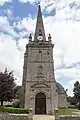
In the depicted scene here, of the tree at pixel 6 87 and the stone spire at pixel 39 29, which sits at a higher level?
the stone spire at pixel 39 29

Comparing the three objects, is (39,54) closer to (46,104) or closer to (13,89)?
(46,104)

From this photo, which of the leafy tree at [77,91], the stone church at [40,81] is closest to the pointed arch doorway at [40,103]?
the stone church at [40,81]

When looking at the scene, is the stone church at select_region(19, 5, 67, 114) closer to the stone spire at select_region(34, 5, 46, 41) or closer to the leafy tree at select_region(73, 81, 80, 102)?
the stone spire at select_region(34, 5, 46, 41)

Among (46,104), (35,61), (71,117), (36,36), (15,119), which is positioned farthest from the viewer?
(36,36)

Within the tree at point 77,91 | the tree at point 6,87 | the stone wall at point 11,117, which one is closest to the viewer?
the stone wall at point 11,117

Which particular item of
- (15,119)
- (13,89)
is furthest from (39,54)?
(15,119)

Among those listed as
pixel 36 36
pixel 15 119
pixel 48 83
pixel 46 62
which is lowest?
pixel 15 119

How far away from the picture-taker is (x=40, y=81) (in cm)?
3612

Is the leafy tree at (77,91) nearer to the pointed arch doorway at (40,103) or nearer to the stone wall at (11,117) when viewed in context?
the pointed arch doorway at (40,103)

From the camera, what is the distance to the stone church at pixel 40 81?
3506cm

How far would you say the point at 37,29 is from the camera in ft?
141

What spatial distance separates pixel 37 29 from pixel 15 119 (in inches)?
1002

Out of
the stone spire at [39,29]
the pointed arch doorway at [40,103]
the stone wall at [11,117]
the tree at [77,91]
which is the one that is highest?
the stone spire at [39,29]

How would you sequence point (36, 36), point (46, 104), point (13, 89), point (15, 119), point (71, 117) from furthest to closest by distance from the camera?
point (36, 36)
point (46, 104)
point (13, 89)
point (15, 119)
point (71, 117)
